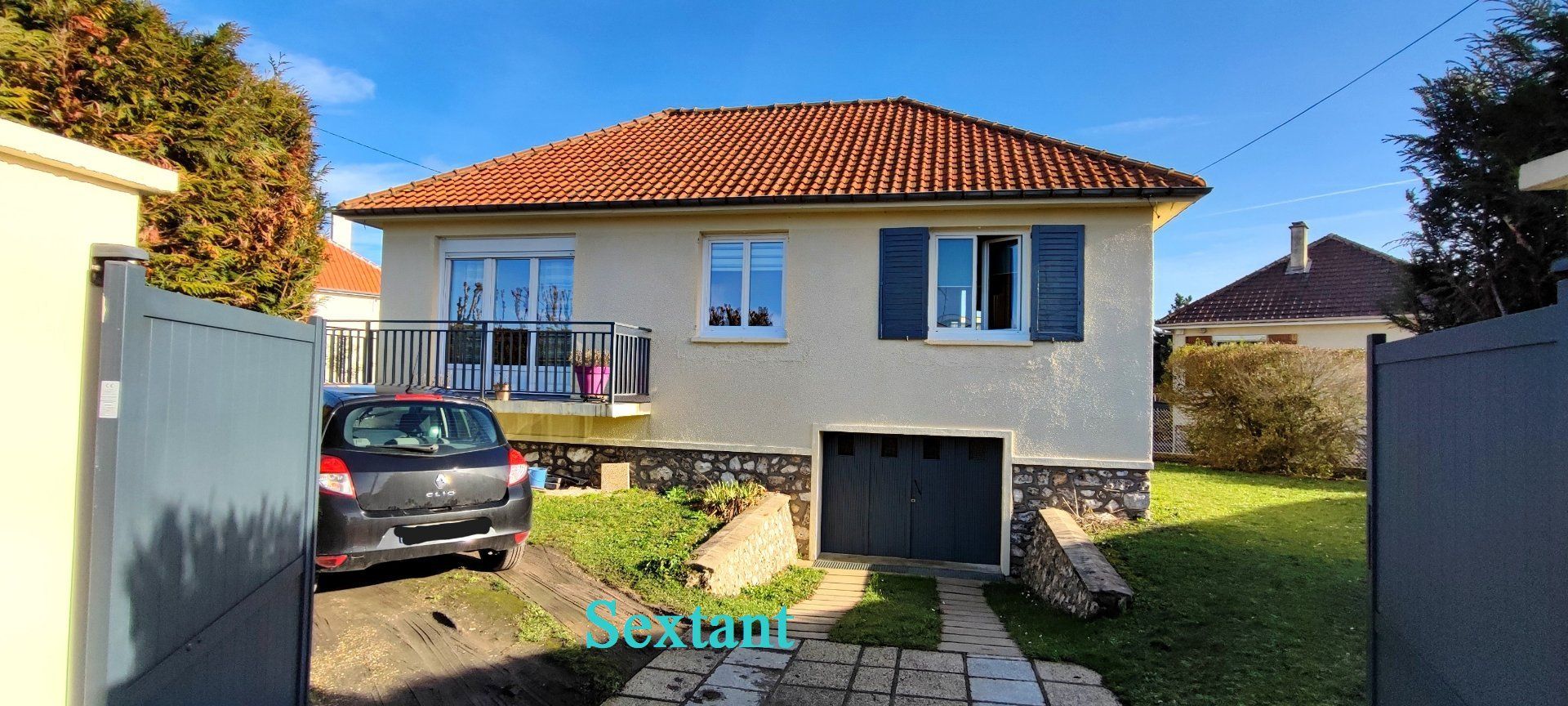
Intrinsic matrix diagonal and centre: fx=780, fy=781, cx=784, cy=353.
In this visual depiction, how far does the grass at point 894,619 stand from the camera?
20.5 feet

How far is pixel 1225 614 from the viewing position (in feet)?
21.2

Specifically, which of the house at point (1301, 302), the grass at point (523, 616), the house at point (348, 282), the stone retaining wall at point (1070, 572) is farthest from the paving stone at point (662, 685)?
the house at point (348, 282)

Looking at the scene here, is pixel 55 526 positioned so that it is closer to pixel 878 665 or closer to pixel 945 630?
pixel 878 665

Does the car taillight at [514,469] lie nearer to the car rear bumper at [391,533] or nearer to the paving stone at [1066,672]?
the car rear bumper at [391,533]

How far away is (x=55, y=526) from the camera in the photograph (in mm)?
2223

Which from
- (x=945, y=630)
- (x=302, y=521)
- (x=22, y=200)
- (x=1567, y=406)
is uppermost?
(x=22, y=200)

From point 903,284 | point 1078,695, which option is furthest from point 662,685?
point 903,284

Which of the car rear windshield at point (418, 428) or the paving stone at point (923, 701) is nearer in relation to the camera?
the paving stone at point (923, 701)

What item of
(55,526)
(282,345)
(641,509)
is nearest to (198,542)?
(55,526)

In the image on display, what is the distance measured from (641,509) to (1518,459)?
27.1 feet

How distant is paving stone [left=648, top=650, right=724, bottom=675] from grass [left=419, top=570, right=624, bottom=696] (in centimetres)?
37

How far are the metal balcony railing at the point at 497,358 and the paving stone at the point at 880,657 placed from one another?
554 cm

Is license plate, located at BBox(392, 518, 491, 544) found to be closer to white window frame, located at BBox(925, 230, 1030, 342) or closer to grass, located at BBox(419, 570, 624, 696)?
grass, located at BBox(419, 570, 624, 696)

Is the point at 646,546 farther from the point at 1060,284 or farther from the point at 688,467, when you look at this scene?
the point at 1060,284
